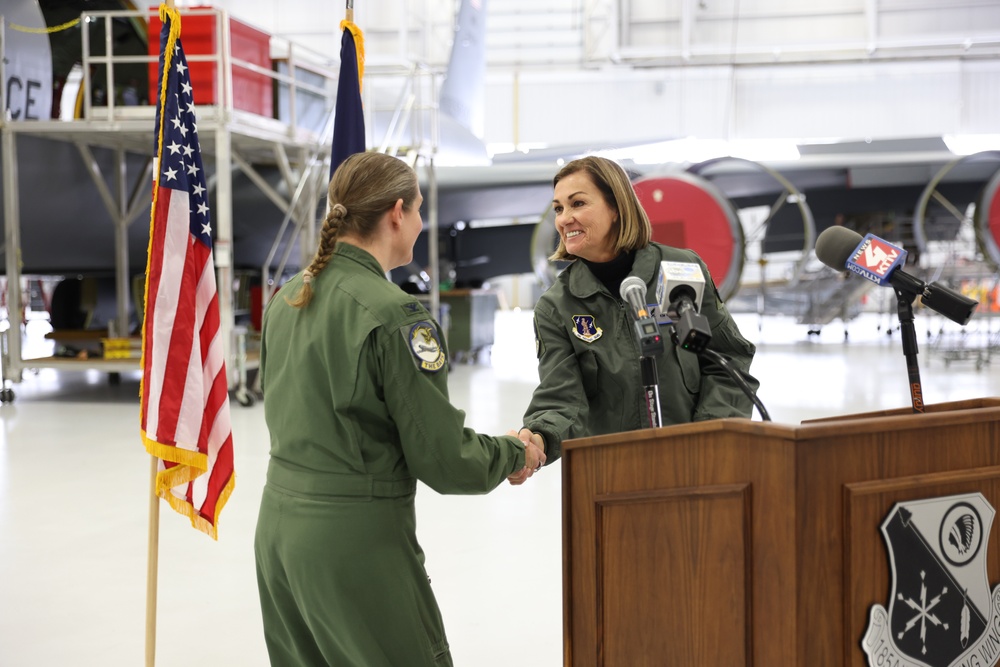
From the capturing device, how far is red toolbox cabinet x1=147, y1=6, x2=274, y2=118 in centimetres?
660

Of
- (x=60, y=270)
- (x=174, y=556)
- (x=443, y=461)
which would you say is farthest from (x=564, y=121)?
(x=443, y=461)

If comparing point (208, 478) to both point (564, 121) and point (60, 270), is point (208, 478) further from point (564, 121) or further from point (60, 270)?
point (564, 121)

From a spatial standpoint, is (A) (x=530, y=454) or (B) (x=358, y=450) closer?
(B) (x=358, y=450)

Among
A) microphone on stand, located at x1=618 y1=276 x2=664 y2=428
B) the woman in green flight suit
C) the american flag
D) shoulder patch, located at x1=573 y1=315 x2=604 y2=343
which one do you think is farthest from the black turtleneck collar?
the american flag

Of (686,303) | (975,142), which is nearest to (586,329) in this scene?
(686,303)

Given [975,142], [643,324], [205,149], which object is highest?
[975,142]

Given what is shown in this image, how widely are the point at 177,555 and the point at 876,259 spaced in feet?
9.91

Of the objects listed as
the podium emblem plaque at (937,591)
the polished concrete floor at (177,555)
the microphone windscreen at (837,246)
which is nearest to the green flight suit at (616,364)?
the microphone windscreen at (837,246)

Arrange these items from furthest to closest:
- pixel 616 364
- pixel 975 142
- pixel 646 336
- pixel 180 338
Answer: pixel 975 142 → pixel 180 338 → pixel 616 364 → pixel 646 336

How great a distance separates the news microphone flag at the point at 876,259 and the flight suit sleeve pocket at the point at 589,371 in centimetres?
65

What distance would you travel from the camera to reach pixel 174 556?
3.58m

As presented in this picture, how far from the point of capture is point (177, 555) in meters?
3.59

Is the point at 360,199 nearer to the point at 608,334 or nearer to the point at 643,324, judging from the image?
the point at 643,324

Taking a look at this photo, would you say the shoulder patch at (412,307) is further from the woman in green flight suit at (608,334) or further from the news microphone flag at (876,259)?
the news microphone flag at (876,259)
